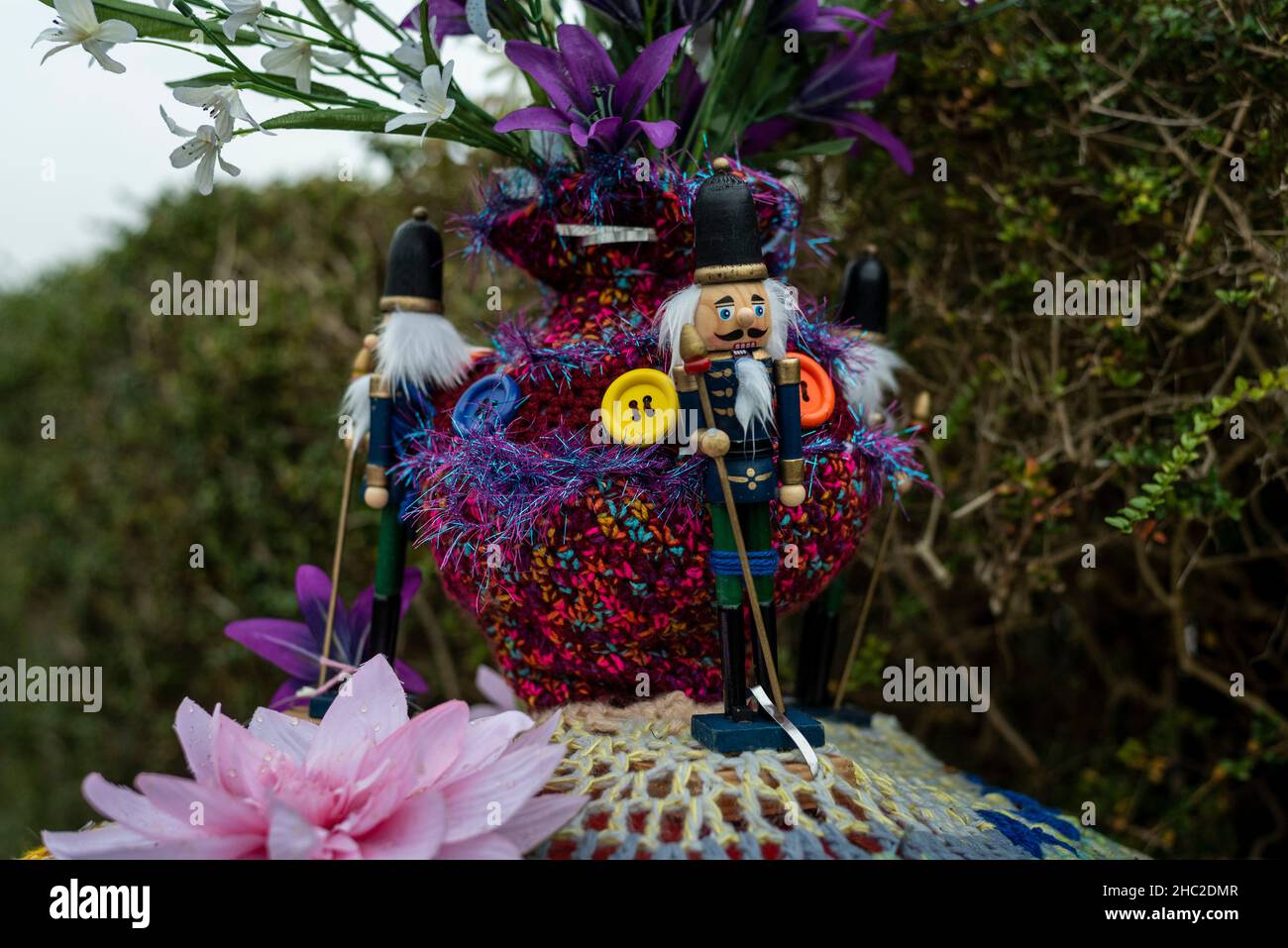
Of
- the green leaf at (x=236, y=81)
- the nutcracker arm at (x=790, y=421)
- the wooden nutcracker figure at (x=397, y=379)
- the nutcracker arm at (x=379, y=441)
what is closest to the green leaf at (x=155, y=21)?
the green leaf at (x=236, y=81)

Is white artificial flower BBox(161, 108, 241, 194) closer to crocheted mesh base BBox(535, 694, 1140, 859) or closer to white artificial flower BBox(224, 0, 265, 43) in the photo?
white artificial flower BBox(224, 0, 265, 43)

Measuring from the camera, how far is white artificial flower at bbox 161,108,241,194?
0.88 m

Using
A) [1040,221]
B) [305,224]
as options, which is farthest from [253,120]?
[305,224]

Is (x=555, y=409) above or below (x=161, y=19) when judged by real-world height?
below

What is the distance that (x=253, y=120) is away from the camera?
0.88 m

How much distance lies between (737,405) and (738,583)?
0.16m

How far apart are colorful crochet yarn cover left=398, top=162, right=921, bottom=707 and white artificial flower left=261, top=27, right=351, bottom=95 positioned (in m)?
0.20

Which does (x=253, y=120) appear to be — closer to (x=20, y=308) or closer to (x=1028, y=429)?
(x=1028, y=429)

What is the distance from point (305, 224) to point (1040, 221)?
59.7 inches

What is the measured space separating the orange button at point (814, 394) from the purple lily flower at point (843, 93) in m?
0.33

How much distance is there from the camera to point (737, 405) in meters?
0.83

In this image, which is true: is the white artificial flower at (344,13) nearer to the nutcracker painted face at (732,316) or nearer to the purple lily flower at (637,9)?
the purple lily flower at (637,9)

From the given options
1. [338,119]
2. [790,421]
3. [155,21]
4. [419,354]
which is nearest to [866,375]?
[790,421]

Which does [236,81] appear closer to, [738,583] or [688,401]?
[688,401]
